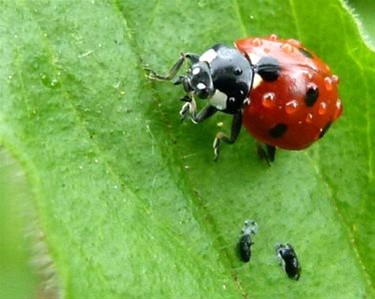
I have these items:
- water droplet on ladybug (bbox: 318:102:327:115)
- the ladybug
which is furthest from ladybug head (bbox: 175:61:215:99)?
water droplet on ladybug (bbox: 318:102:327:115)

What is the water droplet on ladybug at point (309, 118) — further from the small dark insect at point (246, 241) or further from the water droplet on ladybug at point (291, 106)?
the small dark insect at point (246, 241)

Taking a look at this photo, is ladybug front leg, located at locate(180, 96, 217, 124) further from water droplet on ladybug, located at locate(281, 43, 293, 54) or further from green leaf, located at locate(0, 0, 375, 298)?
water droplet on ladybug, located at locate(281, 43, 293, 54)

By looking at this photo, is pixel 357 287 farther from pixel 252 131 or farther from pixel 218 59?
pixel 218 59

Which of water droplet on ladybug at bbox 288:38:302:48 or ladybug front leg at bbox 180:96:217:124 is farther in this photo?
water droplet on ladybug at bbox 288:38:302:48

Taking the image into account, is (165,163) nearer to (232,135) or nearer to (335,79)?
(232,135)

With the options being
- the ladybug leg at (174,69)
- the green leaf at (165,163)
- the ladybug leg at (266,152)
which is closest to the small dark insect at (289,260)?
the green leaf at (165,163)

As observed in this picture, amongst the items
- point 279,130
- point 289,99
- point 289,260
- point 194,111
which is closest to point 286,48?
point 289,99

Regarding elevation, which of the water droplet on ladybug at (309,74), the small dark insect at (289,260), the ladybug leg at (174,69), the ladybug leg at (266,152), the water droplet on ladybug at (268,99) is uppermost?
the ladybug leg at (174,69)

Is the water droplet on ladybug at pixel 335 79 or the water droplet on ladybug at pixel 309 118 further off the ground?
the water droplet on ladybug at pixel 335 79
